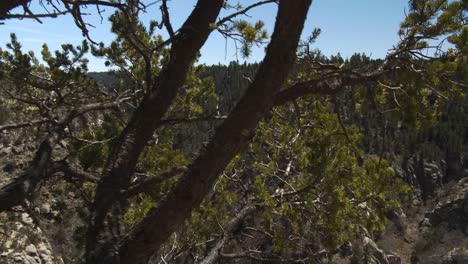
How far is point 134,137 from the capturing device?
108 inches

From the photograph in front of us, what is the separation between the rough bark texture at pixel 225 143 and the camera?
208 centimetres

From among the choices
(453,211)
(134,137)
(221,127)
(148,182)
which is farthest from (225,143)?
(453,211)

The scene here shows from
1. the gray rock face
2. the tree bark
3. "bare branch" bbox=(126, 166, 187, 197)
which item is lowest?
the gray rock face

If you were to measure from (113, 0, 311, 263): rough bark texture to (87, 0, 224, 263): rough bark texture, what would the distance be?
0.17 metres

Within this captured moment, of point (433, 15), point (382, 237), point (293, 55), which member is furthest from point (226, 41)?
point (382, 237)

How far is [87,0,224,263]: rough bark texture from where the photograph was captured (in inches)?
90.1

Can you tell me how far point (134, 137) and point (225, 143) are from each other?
84cm

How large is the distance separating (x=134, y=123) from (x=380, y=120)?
60.6 inches

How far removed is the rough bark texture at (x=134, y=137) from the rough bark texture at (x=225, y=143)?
0.55 feet

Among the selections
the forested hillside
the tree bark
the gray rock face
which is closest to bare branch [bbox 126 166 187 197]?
the forested hillside

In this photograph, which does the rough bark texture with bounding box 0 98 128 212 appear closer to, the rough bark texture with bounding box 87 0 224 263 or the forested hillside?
the forested hillside

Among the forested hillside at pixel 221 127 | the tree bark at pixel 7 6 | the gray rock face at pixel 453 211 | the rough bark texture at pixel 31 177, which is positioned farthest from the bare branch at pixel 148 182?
the gray rock face at pixel 453 211

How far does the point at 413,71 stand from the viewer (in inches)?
102

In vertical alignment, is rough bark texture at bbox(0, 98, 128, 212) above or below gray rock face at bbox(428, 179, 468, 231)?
above
